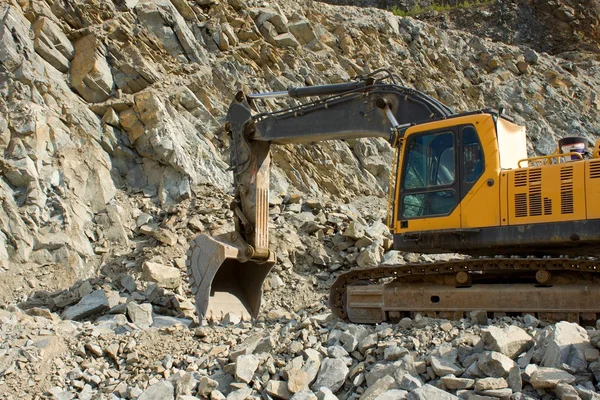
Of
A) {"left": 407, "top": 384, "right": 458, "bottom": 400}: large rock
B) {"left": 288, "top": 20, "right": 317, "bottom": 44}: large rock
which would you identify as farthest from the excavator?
{"left": 288, "top": 20, "right": 317, "bottom": 44}: large rock

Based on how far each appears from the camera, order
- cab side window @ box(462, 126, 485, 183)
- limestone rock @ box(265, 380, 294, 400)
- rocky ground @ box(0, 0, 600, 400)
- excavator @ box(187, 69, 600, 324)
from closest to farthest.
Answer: limestone rock @ box(265, 380, 294, 400) < rocky ground @ box(0, 0, 600, 400) < excavator @ box(187, 69, 600, 324) < cab side window @ box(462, 126, 485, 183)

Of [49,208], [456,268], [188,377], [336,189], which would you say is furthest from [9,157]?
[456,268]

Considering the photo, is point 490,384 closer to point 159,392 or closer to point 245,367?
point 245,367

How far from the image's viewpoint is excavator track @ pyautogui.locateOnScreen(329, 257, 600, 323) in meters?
6.34

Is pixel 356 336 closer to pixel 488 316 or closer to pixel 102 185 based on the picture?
pixel 488 316

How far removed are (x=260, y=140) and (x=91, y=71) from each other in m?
7.04

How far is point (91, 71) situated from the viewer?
15.0 metres

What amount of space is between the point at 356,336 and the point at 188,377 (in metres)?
1.57

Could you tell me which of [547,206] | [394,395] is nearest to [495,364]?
[394,395]

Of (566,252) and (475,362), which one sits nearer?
(475,362)

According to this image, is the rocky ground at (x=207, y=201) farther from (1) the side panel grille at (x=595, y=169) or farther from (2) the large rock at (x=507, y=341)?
(1) the side panel grille at (x=595, y=169)

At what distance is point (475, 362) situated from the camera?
5.18 m

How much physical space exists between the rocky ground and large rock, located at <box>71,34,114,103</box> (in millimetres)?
46

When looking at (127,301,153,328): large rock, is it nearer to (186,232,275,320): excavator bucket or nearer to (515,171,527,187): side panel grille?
(186,232,275,320): excavator bucket
